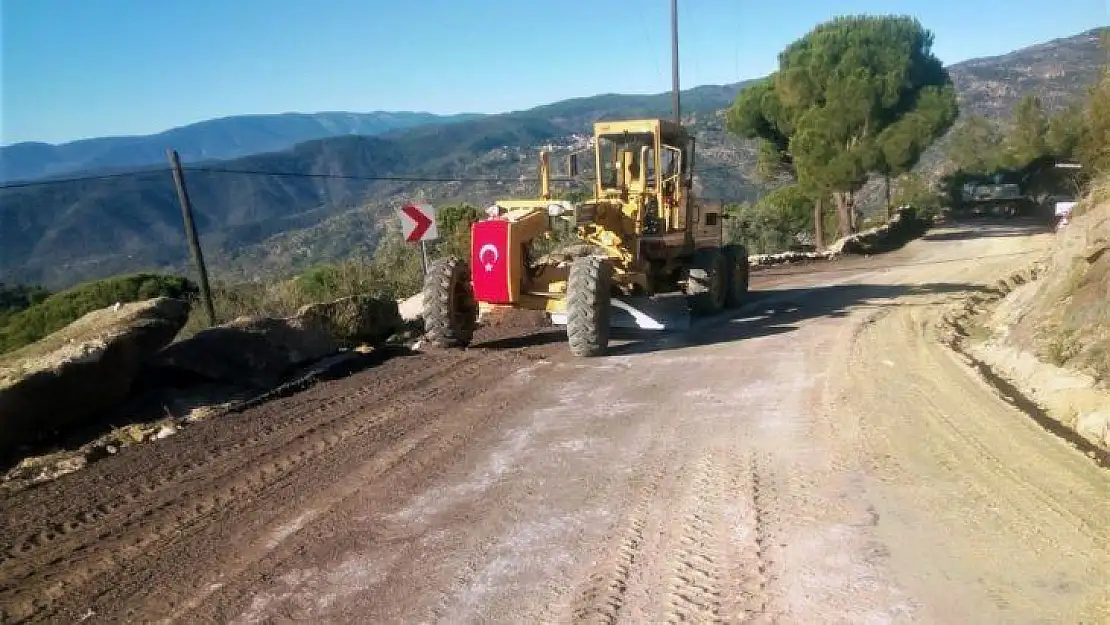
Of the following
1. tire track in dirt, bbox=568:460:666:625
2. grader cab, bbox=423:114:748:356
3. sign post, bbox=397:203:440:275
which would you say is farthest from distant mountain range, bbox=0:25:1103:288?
tire track in dirt, bbox=568:460:666:625

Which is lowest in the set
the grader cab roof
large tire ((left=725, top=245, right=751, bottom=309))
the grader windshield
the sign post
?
large tire ((left=725, top=245, right=751, bottom=309))

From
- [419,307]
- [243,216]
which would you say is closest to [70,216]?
[243,216]

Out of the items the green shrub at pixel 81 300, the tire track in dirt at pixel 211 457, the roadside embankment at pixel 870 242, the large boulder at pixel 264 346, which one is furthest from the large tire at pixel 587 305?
the roadside embankment at pixel 870 242

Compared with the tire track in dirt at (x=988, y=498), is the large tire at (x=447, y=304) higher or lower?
higher

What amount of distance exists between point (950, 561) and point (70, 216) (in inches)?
1865

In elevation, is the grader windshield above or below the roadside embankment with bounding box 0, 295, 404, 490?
above

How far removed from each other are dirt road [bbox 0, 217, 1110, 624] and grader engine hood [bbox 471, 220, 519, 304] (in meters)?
1.63

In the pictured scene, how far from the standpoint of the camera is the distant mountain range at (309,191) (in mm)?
31688

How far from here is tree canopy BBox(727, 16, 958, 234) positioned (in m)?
27.1

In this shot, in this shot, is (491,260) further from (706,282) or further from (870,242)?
(870,242)

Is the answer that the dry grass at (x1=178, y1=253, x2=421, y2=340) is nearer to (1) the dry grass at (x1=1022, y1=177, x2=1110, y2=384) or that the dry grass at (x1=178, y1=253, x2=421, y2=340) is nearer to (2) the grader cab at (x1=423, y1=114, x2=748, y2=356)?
(2) the grader cab at (x1=423, y1=114, x2=748, y2=356)

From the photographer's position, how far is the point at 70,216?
41906mm

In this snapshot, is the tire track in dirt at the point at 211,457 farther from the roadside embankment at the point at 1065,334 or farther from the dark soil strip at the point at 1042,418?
the roadside embankment at the point at 1065,334

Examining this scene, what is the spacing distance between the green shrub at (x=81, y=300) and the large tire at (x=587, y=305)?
718cm
